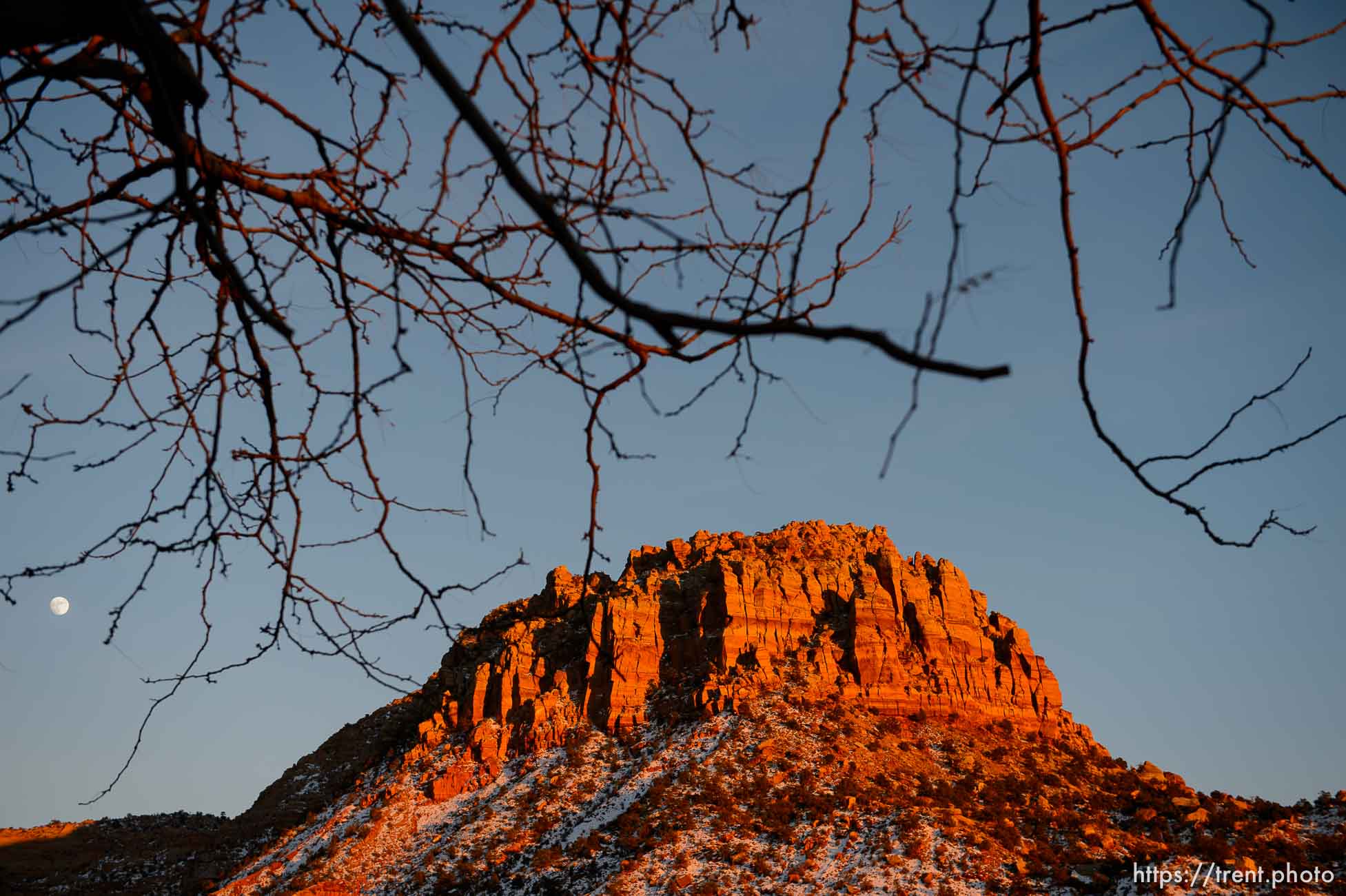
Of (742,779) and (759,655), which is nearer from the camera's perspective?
(742,779)

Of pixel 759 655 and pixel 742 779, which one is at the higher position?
pixel 759 655

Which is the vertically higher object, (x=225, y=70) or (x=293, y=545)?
(x=225, y=70)

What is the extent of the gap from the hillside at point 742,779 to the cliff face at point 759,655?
121 millimetres

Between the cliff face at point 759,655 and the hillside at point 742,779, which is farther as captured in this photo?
the cliff face at point 759,655

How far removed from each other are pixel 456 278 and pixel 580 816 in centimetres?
3546

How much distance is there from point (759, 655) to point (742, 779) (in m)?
8.38

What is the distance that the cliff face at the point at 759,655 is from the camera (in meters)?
41.3

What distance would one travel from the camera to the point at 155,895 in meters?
44.1

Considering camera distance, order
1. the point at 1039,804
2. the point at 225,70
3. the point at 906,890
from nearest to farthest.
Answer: the point at 225,70, the point at 906,890, the point at 1039,804

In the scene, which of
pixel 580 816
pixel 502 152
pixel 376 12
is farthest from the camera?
pixel 580 816

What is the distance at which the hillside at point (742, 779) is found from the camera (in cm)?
2802

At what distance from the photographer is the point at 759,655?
42562 mm

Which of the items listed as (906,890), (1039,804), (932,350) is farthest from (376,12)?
(1039,804)

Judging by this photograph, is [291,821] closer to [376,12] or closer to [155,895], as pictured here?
[155,895]
